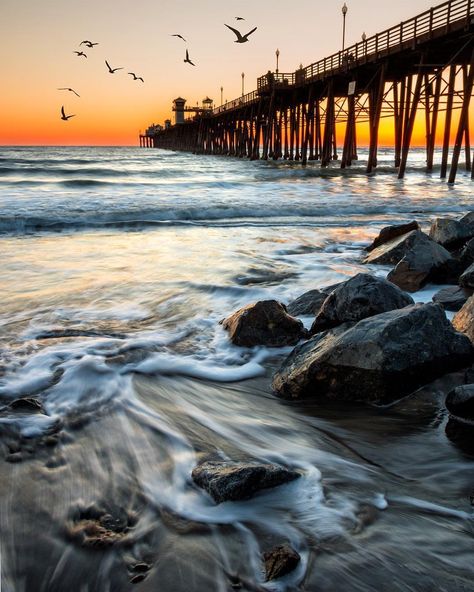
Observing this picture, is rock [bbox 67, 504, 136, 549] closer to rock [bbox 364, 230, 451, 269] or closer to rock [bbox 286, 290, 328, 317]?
rock [bbox 286, 290, 328, 317]

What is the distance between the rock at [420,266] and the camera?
16.5 ft

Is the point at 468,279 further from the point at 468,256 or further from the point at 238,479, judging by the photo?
the point at 238,479

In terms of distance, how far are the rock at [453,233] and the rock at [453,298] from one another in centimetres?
196

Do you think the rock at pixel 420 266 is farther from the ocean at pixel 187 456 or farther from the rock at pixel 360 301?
the rock at pixel 360 301

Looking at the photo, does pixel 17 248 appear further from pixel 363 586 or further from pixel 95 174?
pixel 95 174

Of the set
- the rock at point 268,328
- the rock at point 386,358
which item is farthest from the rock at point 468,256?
the rock at point 386,358

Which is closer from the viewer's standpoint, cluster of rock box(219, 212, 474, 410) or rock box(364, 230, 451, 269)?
cluster of rock box(219, 212, 474, 410)

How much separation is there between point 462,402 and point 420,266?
258 centimetres

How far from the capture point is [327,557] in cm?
Result: 188

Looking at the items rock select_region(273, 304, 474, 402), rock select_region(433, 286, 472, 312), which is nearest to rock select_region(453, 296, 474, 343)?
rock select_region(273, 304, 474, 402)

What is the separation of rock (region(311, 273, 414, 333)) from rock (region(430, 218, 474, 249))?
2808mm

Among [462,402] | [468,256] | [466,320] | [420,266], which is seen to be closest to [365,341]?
[462,402]

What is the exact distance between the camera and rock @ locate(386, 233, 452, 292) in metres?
5.04

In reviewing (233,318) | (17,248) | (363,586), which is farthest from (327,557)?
(17,248)
